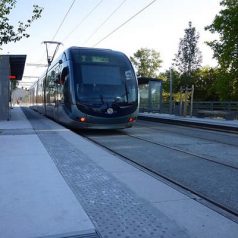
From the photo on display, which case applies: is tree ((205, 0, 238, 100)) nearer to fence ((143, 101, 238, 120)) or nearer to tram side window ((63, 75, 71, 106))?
fence ((143, 101, 238, 120))

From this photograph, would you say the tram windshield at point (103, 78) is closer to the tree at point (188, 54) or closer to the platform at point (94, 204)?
the platform at point (94, 204)

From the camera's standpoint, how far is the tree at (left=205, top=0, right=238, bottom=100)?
40.1m

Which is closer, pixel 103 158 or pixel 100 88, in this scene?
pixel 103 158

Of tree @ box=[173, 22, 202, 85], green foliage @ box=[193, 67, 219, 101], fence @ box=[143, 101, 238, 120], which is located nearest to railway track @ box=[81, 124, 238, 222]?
fence @ box=[143, 101, 238, 120]

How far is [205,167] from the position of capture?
8.22 meters

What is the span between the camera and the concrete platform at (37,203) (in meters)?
4.11

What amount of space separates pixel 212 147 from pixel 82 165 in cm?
497

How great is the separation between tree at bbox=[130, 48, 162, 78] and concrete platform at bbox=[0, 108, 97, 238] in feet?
303

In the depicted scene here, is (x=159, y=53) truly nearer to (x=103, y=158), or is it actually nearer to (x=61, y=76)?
(x=61, y=76)

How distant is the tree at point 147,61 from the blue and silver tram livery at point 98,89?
84421 mm

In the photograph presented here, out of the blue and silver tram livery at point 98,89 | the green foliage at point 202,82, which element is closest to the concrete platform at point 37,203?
the blue and silver tram livery at point 98,89

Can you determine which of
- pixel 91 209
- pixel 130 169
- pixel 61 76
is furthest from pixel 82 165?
pixel 61 76

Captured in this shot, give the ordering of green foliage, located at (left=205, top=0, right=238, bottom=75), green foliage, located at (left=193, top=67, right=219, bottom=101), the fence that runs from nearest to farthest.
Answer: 1. the fence
2. green foliage, located at (left=205, top=0, right=238, bottom=75)
3. green foliage, located at (left=193, top=67, right=219, bottom=101)

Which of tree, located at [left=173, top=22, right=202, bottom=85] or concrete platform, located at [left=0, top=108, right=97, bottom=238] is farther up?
tree, located at [left=173, top=22, right=202, bottom=85]
